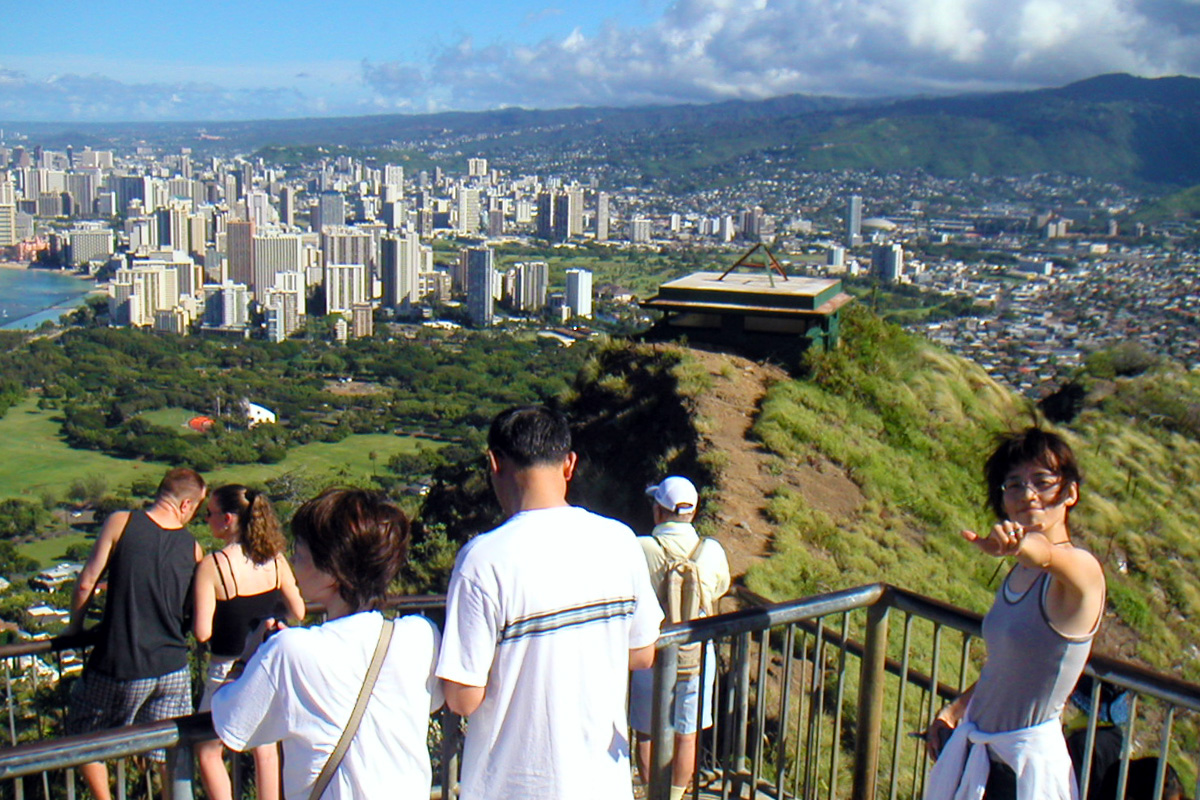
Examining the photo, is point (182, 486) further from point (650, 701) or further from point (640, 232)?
point (640, 232)

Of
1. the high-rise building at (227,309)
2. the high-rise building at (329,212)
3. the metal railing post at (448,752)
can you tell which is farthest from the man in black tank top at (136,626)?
the high-rise building at (329,212)

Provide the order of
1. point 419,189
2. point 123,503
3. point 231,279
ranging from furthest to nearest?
point 419,189, point 231,279, point 123,503

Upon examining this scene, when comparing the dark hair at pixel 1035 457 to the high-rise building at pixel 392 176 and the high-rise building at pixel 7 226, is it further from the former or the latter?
the high-rise building at pixel 392 176

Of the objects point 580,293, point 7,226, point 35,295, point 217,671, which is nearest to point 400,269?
point 580,293

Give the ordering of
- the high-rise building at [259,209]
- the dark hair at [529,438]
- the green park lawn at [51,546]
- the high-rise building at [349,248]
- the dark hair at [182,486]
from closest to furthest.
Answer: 1. the dark hair at [529,438]
2. the dark hair at [182,486]
3. the green park lawn at [51,546]
4. the high-rise building at [349,248]
5. the high-rise building at [259,209]

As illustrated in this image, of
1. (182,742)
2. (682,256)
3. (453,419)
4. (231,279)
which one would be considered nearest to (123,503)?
(453,419)

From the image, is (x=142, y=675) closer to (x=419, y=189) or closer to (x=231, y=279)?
(x=231, y=279)

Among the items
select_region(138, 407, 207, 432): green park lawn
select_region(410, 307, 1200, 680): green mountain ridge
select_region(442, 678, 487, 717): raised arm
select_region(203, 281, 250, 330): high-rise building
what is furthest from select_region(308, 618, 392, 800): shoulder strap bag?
select_region(203, 281, 250, 330): high-rise building
